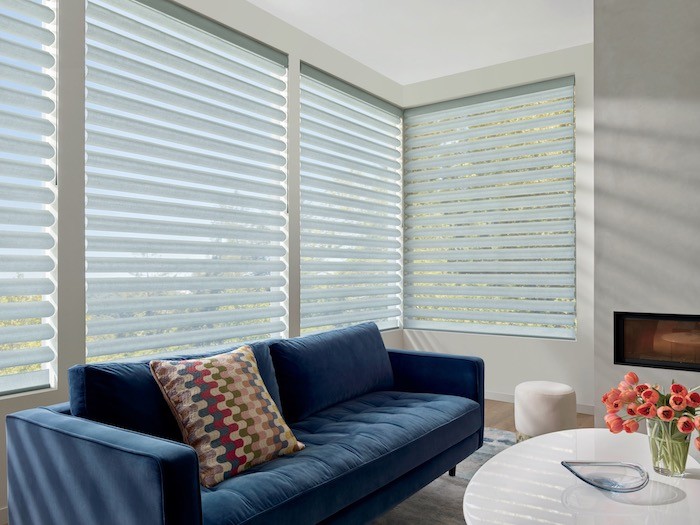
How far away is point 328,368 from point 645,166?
7.71 feet

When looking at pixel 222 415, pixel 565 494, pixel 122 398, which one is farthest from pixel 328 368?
pixel 565 494

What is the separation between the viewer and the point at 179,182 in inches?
131

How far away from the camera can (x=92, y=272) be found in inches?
114

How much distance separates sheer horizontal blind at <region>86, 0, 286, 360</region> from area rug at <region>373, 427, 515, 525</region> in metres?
1.56

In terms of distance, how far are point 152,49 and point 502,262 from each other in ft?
10.8

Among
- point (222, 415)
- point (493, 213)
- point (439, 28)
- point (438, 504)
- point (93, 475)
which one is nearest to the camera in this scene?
point (93, 475)

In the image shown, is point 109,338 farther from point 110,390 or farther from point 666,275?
point 666,275

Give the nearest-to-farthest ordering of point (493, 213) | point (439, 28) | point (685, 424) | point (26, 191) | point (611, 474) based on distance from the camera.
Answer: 1. point (685, 424)
2. point (611, 474)
3. point (26, 191)
4. point (439, 28)
5. point (493, 213)

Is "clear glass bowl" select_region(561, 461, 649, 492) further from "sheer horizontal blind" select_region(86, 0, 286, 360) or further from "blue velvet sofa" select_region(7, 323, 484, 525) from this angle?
"sheer horizontal blind" select_region(86, 0, 286, 360)

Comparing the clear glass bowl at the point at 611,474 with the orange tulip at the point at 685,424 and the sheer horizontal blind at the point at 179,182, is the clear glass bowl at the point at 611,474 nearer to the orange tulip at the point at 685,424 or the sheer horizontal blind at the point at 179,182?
the orange tulip at the point at 685,424

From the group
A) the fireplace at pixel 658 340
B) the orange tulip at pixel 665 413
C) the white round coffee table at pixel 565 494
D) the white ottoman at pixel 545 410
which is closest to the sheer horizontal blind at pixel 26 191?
the white round coffee table at pixel 565 494

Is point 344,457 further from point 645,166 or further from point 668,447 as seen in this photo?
point 645,166

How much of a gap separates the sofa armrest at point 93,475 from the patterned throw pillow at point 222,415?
313 millimetres

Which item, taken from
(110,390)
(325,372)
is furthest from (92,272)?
(325,372)
